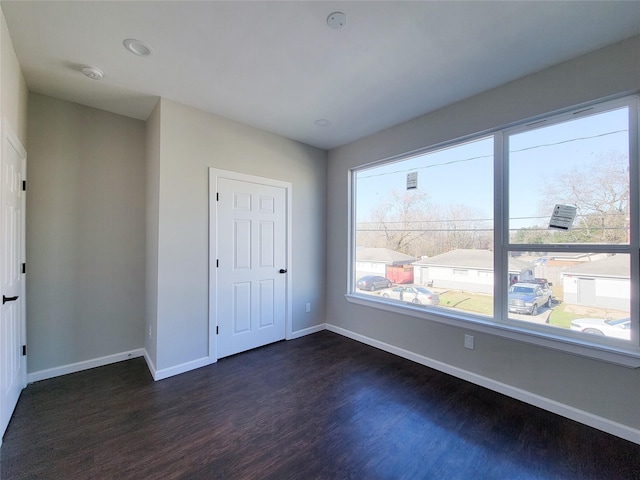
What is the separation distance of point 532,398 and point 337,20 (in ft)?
10.4

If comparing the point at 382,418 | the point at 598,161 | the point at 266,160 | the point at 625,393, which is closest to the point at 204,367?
the point at 382,418

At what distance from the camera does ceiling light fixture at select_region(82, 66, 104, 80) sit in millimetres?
2155

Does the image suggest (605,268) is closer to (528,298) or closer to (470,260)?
(528,298)

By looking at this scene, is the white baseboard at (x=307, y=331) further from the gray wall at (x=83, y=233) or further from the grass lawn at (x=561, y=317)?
the grass lawn at (x=561, y=317)

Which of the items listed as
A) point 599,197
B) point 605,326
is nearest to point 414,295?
point 605,326

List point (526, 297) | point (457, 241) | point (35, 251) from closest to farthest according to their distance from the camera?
point (526, 297), point (35, 251), point (457, 241)

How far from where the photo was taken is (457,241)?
282cm

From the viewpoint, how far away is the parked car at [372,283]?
11.4 feet

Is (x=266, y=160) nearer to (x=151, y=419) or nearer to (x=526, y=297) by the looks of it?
(x=151, y=419)

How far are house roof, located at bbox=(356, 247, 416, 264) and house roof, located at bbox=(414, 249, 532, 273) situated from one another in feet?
0.89

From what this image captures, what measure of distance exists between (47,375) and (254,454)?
7.71 ft

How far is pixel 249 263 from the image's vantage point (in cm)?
330

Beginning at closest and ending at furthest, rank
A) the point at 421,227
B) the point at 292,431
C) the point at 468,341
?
the point at 292,431, the point at 468,341, the point at 421,227

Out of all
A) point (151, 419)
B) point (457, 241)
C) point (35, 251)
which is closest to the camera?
point (151, 419)
